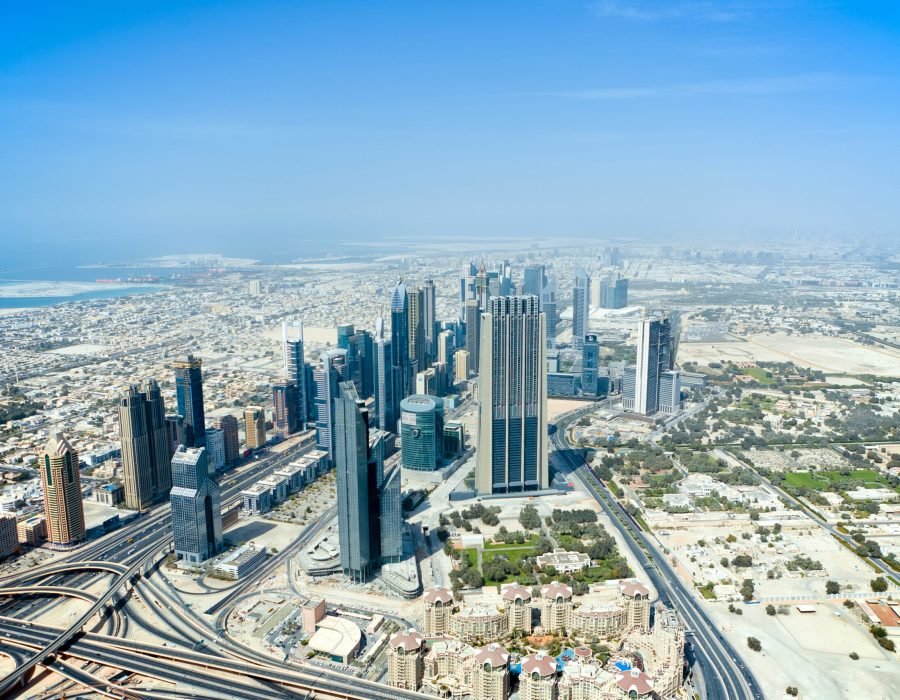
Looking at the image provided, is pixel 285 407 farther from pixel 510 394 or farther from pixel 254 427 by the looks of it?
pixel 510 394

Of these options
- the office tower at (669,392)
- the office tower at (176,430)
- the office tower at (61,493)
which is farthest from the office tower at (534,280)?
the office tower at (61,493)

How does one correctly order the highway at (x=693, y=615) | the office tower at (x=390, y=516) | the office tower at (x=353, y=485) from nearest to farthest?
1. the highway at (x=693, y=615)
2. the office tower at (x=353, y=485)
3. the office tower at (x=390, y=516)

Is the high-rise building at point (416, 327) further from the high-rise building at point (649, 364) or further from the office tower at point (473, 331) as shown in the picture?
the high-rise building at point (649, 364)

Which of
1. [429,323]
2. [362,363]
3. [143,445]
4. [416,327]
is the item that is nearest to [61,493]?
[143,445]

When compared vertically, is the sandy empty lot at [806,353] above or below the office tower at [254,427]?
below

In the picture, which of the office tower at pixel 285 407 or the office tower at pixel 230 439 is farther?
the office tower at pixel 285 407

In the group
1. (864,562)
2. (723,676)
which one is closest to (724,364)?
(864,562)

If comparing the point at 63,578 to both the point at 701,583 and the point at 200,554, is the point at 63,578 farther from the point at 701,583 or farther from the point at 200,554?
the point at 701,583
